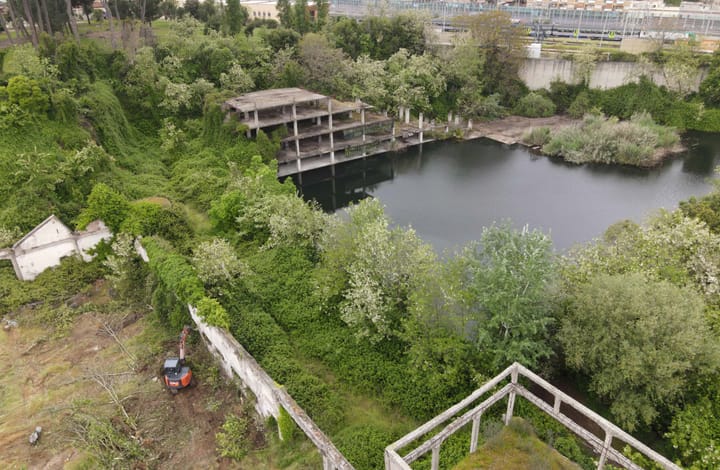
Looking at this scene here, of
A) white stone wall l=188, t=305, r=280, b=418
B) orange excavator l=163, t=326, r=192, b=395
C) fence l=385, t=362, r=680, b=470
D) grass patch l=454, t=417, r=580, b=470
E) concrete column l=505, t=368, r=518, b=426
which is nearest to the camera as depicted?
fence l=385, t=362, r=680, b=470

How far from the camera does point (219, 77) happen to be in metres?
54.3

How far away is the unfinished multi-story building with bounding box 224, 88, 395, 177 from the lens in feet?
155

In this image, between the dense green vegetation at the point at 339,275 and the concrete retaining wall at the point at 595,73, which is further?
the concrete retaining wall at the point at 595,73

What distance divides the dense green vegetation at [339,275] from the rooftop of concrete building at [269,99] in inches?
81.8

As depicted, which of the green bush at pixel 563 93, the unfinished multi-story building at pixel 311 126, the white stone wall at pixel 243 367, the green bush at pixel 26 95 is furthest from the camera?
the green bush at pixel 563 93

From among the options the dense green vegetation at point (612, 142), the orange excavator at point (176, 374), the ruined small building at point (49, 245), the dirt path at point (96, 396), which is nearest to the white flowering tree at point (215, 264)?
the dirt path at point (96, 396)

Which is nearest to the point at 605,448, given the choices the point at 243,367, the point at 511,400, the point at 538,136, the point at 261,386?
the point at 511,400

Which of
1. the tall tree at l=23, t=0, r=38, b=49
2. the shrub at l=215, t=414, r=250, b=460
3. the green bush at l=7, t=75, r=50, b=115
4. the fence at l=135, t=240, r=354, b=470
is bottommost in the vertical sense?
the shrub at l=215, t=414, r=250, b=460

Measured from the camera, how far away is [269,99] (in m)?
48.5

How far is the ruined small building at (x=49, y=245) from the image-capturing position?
28422 mm

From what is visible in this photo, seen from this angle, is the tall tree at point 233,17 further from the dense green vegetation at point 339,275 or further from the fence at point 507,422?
the fence at point 507,422

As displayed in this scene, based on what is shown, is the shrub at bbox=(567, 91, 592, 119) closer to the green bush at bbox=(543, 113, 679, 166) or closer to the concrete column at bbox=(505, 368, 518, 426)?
the green bush at bbox=(543, 113, 679, 166)

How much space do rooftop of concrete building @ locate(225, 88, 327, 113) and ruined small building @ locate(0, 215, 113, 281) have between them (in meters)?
19.6

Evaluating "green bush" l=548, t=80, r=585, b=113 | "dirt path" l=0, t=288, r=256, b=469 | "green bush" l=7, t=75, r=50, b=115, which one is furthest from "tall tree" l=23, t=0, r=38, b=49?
"green bush" l=548, t=80, r=585, b=113
